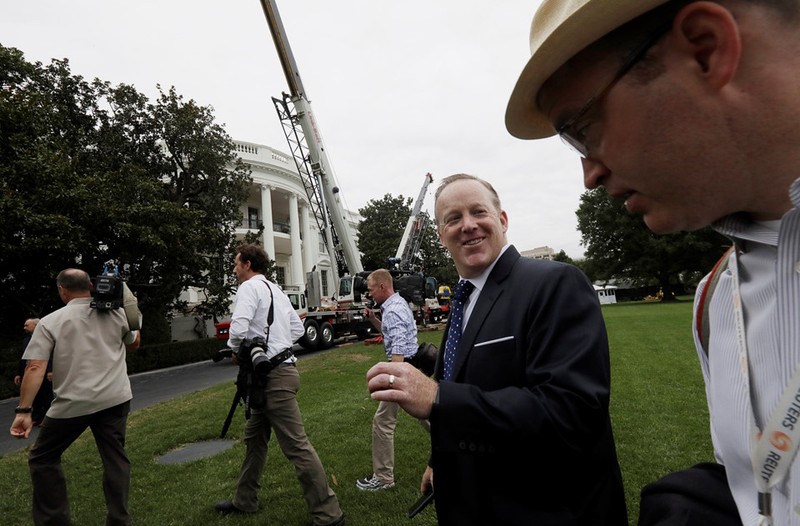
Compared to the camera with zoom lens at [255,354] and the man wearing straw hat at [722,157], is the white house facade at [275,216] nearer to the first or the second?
the camera with zoom lens at [255,354]

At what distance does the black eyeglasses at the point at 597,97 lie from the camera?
28.8 inches

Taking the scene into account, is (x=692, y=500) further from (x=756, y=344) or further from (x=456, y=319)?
(x=456, y=319)

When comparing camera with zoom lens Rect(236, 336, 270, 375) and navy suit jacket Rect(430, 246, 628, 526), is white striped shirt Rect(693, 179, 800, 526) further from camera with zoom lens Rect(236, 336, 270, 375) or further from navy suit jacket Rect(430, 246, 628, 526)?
camera with zoom lens Rect(236, 336, 270, 375)

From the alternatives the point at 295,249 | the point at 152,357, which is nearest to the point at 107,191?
the point at 152,357

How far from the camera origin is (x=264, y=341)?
398 centimetres

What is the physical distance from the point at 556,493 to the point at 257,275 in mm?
3566

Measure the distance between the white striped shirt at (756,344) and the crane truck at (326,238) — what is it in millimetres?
14804

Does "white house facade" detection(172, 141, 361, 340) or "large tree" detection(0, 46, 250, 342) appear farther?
"white house facade" detection(172, 141, 361, 340)

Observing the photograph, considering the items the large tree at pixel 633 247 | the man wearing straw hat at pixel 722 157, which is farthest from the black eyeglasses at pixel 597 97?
the large tree at pixel 633 247

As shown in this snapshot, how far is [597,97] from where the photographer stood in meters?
0.82

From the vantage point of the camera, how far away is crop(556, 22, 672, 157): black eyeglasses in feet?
2.40

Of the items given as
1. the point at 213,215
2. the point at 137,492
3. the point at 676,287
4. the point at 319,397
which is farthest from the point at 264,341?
the point at 676,287

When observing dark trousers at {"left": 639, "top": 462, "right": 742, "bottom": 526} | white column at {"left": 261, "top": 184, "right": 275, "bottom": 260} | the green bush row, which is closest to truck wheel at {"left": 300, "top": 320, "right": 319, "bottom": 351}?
the green bush row

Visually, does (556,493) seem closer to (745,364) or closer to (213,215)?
(745,364)
